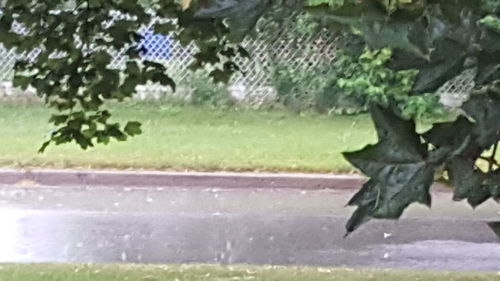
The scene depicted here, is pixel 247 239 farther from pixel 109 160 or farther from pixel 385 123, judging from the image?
pixel 385 123

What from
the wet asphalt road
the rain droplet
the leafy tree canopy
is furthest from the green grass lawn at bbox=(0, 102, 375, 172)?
the leafy tree canopy

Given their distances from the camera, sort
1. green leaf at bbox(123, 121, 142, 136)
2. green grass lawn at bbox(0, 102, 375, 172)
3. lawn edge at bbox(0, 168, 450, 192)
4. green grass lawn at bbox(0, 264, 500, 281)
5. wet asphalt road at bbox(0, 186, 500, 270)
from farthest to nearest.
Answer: green grass lawn at bbox(0, 102, 375, 172) < lawn edge at bbox(0, 168, 450, 192) < wet asphalt road at bbox(0, 186, 500, 270) < green grass lawn at bbox(0, 264, 500, 281) < green leaf at bbox(123, 121, 142, 136)

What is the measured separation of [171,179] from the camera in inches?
450

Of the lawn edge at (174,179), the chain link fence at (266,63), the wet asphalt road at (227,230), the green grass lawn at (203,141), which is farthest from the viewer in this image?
the chain link fence at (266,63)

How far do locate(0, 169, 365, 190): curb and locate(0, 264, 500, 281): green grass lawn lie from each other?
167 inches

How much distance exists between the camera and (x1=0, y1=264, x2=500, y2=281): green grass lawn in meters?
6.50

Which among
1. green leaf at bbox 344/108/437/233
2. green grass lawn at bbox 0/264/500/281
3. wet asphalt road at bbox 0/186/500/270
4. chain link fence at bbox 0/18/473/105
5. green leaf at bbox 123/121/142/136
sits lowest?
wet asphalt road at bbox 0/186/500/270

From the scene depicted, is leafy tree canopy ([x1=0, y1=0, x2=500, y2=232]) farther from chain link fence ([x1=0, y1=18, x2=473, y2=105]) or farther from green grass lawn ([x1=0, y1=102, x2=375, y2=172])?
chain link fence ([x1=0, y1=18, x2=473, y2=105])

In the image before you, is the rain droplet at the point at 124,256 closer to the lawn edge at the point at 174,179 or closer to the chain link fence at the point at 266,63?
the lawn edge at the point at 174,179

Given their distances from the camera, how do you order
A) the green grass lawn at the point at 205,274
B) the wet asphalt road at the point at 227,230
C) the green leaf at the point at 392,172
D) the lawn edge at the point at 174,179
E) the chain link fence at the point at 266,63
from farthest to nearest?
1. the chain link fence at the point at 266,63
2. the lawn edge at the point at 174,179
3. the wet asphalt road at the point at 227,230
4. the green grass lawn at the point at 205,274
5. the green leaf at the point at 392,172

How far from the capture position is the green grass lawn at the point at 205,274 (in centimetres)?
650

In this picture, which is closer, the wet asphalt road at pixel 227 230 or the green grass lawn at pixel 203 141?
the wet asphalt road at pixel 227 230

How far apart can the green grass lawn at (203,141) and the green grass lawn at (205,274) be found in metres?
4.50

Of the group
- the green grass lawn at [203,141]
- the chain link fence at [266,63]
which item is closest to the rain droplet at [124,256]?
the green grass lawn at [203,141]
